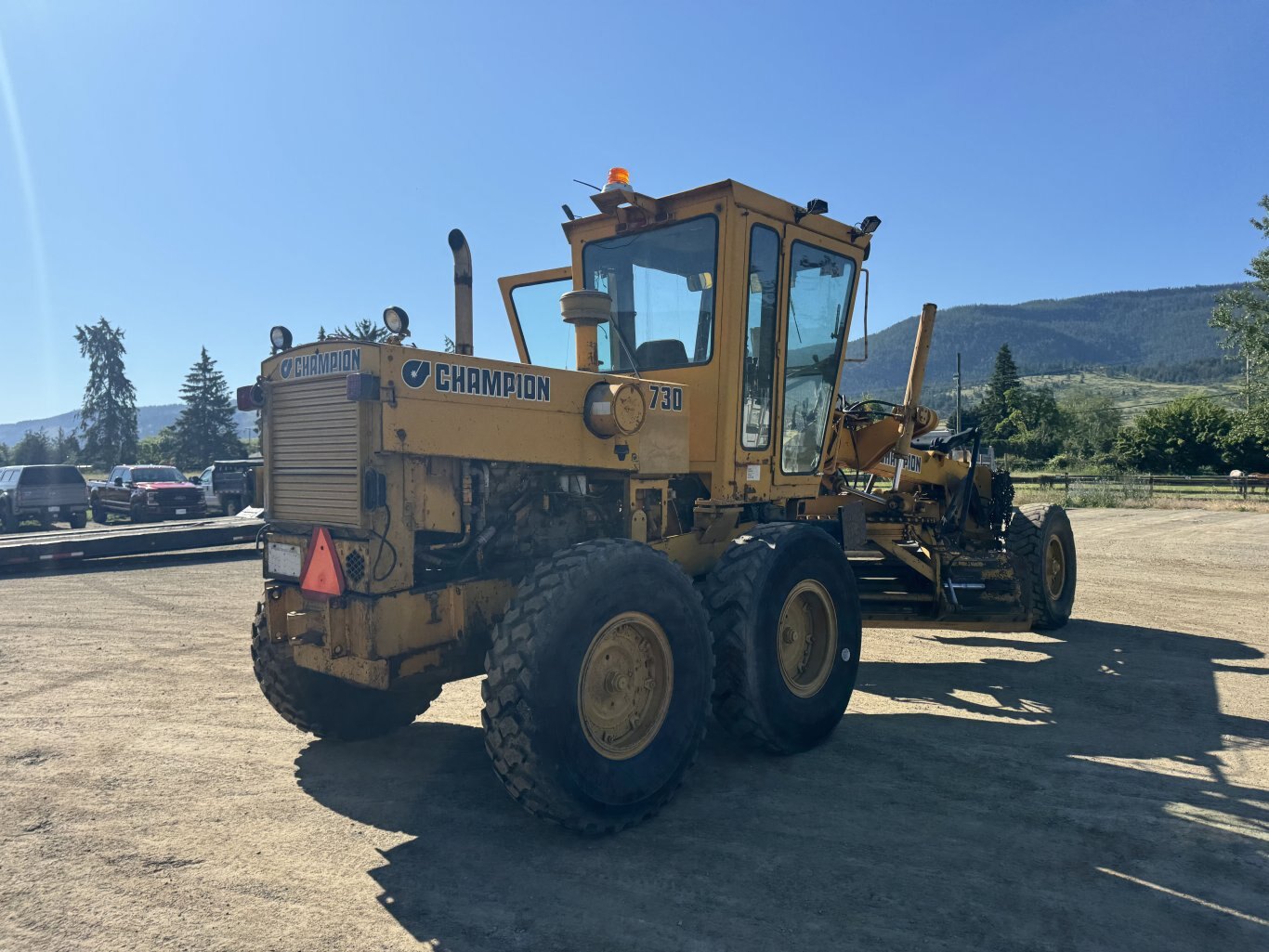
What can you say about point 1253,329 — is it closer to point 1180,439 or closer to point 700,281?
point 1180,439

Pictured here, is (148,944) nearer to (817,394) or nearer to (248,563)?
(817,394)

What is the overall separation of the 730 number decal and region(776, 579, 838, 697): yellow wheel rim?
129cm

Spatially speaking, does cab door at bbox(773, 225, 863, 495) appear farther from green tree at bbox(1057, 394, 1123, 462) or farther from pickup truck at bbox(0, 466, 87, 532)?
green tree at bbox(1057, 394, 1123, 462)

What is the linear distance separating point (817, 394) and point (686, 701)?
9.46ft

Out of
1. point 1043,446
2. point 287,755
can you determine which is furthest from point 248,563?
point 1043,446

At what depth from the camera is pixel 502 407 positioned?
4.14 m

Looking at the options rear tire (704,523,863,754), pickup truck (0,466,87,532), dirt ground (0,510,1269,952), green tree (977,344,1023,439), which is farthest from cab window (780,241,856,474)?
green tree (977,344,1023,439)

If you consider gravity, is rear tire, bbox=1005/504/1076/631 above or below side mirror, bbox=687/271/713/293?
below

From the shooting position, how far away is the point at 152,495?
951 inches

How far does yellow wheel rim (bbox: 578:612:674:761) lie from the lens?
12.5ft

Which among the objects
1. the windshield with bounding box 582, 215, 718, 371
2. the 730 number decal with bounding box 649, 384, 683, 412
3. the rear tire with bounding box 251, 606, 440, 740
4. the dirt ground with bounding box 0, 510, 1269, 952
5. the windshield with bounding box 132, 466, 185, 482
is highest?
the windshield with bounding box 582, 215, 718, 371

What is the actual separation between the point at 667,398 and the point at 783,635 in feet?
5.21

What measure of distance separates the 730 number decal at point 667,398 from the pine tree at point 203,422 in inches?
2421

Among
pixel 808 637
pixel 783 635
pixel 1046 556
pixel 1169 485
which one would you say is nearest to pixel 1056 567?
pixel 1046 556
